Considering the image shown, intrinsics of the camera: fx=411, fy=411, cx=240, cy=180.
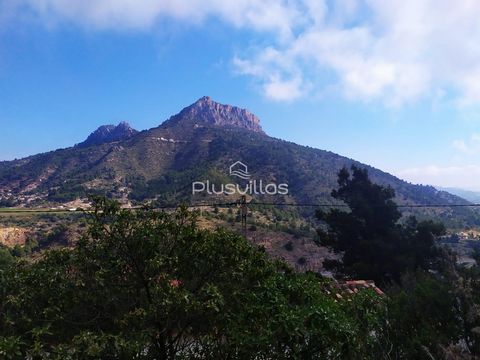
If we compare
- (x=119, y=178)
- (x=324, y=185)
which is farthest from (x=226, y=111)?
(x=324, y=185)

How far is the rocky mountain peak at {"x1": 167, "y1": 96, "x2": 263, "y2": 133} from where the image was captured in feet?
496

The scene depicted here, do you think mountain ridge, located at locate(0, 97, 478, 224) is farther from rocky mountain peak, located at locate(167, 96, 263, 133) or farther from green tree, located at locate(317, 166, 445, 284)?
green tree, located at locate(317, 166, 445, 284)

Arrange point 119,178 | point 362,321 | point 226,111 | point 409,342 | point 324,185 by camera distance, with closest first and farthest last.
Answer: point 362,321, point 409,342, point 324,185, point 119,178, point 226,111

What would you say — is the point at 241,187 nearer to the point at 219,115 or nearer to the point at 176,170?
the point at 176,170

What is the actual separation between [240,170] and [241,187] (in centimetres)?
804

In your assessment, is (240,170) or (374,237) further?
(240,170)

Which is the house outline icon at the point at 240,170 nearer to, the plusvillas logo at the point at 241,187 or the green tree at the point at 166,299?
the plusvillas logo at the point at 241,187

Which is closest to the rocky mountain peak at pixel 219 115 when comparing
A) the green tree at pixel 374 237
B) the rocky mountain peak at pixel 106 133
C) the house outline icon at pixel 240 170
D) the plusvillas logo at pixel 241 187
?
the rocky mountain peak at pixel 106 133

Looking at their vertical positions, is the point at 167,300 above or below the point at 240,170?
below

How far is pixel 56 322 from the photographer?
470 centimetres

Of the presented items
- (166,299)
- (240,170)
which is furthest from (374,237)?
(240,170)

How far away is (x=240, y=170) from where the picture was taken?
8369 centimetres

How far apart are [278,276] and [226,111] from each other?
165763mm

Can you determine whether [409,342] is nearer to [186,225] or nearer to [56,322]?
[186,225]
